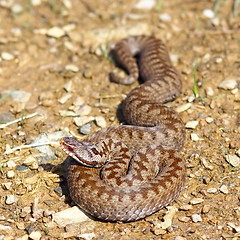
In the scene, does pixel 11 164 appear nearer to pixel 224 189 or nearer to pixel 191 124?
pixel 191 124

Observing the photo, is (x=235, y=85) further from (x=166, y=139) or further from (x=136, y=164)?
(x=136, y=164)

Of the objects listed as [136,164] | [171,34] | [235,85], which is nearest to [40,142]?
[136,164]

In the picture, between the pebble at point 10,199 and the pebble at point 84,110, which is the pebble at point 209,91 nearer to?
the pebble at point 84,110

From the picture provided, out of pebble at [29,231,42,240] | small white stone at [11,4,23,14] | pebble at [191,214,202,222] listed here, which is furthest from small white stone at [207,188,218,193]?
small white stone at [11,4,23,14]

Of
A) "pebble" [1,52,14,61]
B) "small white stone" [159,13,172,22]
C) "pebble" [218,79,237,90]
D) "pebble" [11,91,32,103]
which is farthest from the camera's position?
"small white stone" [159,13,172,22]

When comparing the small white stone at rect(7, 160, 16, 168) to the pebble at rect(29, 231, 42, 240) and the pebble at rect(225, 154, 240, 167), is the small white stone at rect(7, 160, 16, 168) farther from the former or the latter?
the pebble at rect(225, 154, 240, 167)

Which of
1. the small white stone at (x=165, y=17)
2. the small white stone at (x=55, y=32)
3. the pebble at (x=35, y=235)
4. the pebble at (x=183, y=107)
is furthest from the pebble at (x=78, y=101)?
the small white stone at (x=165, y=17)
